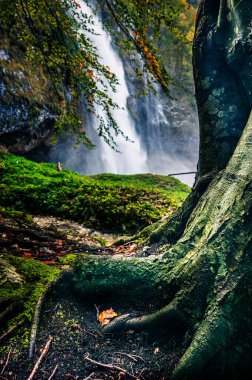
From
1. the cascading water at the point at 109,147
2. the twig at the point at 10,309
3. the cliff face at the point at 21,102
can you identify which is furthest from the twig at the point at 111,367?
the cascading water at the point at 109,147

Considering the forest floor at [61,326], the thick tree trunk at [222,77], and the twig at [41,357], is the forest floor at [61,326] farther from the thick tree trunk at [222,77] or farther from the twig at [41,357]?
the thick tree trunk at [222,77]

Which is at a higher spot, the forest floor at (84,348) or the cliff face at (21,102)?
the cliff face at (21,102)

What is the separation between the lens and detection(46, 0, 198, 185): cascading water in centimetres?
1925

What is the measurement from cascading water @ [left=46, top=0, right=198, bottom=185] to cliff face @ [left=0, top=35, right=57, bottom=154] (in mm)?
3847

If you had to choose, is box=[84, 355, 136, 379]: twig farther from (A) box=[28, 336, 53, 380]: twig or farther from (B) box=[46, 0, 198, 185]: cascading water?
(B) box=[46, 0, 198, 185]: cascading water

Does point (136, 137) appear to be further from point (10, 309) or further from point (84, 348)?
point (84, 348)

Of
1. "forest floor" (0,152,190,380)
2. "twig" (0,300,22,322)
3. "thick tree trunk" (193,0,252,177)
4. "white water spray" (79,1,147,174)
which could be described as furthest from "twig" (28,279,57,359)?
"white water spray" (79,1,147,174)

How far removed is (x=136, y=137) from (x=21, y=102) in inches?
694

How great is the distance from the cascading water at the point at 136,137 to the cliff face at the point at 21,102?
3.85 meters

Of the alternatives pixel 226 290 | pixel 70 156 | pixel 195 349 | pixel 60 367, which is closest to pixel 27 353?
pixel 60 367

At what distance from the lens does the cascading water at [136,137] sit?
19.2 m

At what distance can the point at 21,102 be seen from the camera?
987 cm

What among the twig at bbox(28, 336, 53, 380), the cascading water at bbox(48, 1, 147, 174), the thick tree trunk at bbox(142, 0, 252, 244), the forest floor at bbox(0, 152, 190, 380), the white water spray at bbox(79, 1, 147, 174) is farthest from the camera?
the white water spray at bbox(79, 1, 147, 174)

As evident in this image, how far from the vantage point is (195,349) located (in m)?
1.38
